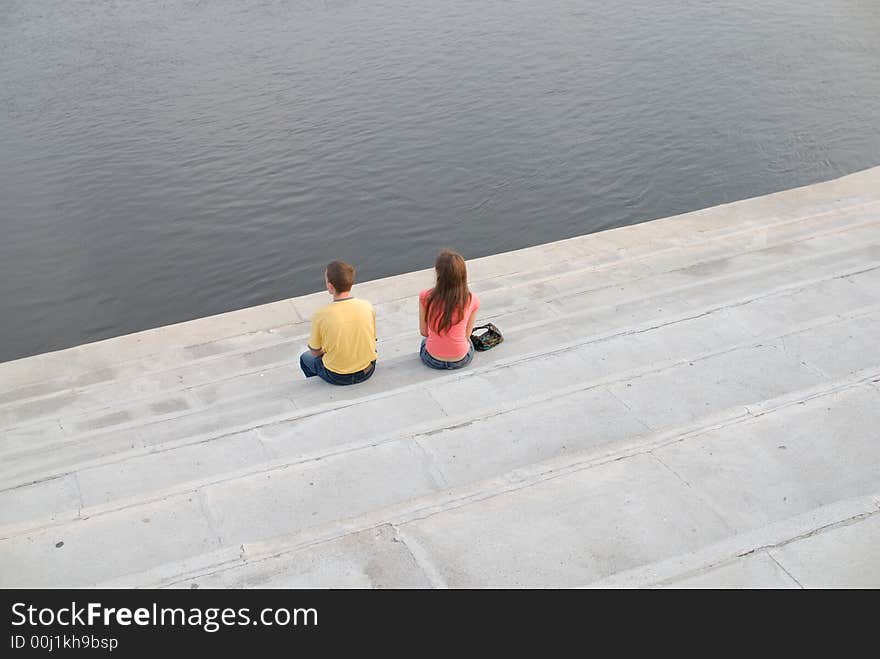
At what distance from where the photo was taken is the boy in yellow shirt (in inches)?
269

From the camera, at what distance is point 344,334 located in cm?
682

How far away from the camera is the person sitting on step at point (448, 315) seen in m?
6.73

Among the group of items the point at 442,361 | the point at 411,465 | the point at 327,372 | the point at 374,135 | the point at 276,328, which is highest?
the point at 411,465

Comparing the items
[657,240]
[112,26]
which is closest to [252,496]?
[657,240]

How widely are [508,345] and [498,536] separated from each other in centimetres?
254

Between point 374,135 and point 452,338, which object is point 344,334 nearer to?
point 452,338

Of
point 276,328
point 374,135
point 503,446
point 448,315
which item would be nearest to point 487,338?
point 448,315

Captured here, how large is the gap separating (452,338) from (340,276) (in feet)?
3.18

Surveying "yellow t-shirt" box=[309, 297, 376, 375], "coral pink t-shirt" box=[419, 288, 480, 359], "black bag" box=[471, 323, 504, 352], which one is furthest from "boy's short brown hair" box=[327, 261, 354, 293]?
"black bag" box=[471, 323, 504, 352]

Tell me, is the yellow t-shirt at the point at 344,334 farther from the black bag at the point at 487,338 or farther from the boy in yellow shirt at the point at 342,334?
the black bag at the point at 487,338

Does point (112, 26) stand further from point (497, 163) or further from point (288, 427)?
point (288, 427)

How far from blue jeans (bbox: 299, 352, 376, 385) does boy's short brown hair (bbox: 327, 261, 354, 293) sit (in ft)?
1.97

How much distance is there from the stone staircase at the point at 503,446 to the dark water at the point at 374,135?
14.9 feet

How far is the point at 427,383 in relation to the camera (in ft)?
22.8
